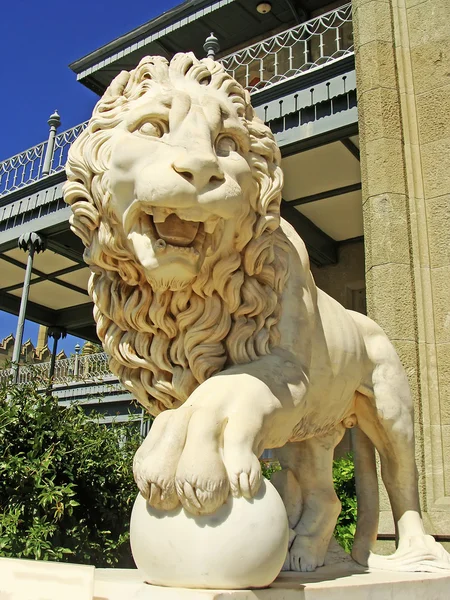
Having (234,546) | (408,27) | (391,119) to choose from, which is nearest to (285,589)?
(234,546)

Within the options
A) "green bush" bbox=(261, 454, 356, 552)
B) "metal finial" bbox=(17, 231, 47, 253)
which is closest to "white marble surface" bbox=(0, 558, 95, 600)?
"green bush" bbox=(261, 454, 356, 552)

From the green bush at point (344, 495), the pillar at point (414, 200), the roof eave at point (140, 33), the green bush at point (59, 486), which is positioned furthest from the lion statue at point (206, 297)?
the roof eave at point (140, 33)

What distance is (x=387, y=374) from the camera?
2.38m

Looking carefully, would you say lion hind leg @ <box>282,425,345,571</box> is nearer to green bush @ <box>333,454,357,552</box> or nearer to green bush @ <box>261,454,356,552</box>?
green bush @ <box>261,454,356,552</box>

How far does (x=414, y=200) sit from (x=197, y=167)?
3.95 m

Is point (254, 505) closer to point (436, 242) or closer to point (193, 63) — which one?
point (193, 63)

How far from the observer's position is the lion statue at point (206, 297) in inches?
58.6

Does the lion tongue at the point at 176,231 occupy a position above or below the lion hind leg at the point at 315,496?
above

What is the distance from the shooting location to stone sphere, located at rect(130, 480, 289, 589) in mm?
1328

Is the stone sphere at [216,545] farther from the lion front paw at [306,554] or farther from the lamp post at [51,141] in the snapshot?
the lamp post at [51,141]

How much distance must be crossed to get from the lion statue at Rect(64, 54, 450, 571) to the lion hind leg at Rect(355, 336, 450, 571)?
0.07 metres

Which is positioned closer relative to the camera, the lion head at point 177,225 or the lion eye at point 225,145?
the lion head at point 177,225

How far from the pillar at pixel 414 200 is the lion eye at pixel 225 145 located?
3.20 m

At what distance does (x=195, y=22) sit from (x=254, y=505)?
11026 mm
